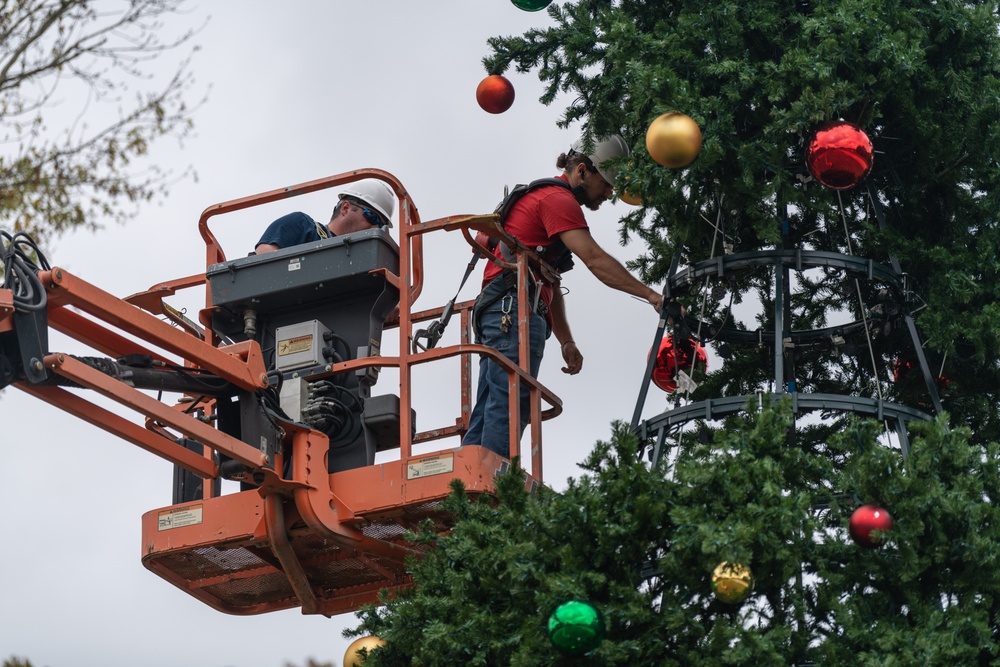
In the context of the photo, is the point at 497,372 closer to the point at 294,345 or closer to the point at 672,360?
the point at 672,360

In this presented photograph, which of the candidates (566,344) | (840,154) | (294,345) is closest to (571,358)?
(566,344)

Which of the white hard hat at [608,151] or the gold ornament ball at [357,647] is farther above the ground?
the white hard hat at [608,151]

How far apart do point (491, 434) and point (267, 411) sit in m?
1.42

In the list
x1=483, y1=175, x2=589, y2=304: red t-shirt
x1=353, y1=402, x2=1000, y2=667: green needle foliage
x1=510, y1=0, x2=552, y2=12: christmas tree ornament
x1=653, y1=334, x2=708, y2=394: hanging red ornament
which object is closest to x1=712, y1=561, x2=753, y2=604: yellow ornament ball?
x1=353, y1=402, x2=1000, y2=667: green needle foliage

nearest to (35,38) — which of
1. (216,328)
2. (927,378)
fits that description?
(216,328)

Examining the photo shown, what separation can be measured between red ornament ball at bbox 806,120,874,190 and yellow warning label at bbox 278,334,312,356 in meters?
3.50

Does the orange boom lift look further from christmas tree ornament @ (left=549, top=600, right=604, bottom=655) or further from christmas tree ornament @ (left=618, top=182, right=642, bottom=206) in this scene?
christmas tree ornament @ (left=549, top=600, right=604, bottom=655)

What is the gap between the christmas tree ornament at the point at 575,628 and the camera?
341 inches

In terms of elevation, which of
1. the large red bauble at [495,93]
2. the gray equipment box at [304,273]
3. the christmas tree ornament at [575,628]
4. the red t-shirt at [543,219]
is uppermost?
the large red bauble at [495,93]

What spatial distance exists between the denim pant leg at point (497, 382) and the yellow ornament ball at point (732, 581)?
3029 millimetres

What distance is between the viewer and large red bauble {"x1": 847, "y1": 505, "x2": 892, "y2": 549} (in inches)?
350

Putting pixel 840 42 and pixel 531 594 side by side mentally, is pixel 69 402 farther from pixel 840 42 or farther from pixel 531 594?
pixel 840 42

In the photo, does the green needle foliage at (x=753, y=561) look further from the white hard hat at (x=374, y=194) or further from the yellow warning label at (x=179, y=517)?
the white hard hat at (x=374, y=194)

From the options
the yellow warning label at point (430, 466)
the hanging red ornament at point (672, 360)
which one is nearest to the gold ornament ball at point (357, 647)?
the yellow warning label at point (430, 466)
